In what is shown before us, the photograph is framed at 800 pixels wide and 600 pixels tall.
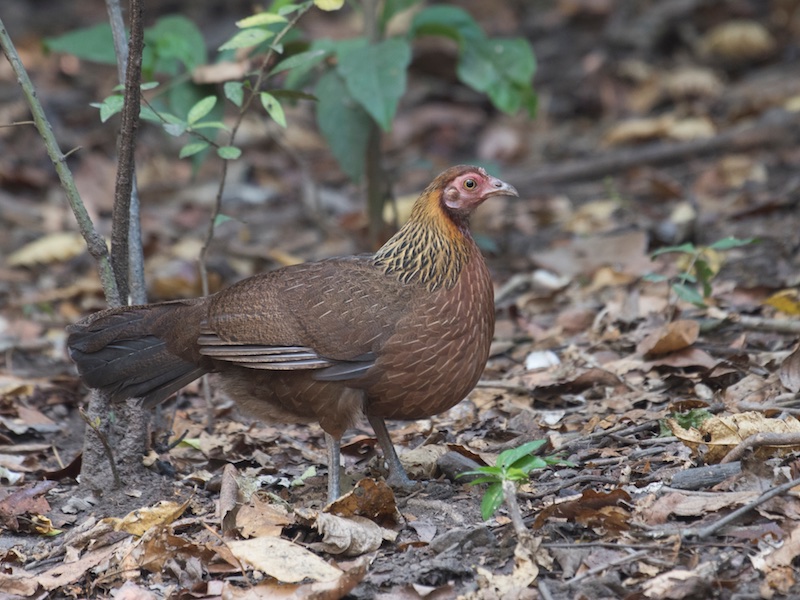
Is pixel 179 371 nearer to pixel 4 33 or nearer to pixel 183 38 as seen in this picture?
pixel 4 33

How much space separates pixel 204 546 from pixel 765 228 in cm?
475

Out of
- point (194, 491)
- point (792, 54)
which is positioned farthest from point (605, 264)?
point (792, 54)

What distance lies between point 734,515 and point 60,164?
2.93 m

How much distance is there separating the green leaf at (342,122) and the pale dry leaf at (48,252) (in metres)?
2.59

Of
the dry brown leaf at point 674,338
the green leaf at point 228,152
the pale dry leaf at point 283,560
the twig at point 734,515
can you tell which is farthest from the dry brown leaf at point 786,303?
the pale dry leaf at point 283,560

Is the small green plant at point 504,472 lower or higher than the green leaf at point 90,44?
lower

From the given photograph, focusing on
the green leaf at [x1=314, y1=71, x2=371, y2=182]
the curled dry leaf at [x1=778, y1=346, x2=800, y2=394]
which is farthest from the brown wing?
the green leaf at [x1=314, y1=71, x2=371, y2=182]

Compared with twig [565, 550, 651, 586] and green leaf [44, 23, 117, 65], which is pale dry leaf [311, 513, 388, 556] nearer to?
twig [565, 550, 651, 586]

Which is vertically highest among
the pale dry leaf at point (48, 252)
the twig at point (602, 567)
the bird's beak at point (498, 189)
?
the bird's beak at point (498, 189)

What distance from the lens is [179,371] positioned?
4.59 m

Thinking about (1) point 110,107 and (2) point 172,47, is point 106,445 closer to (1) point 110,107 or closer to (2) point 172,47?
(1) point 110,107

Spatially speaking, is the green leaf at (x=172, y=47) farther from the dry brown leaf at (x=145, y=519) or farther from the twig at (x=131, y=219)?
the dry brown leaf at (x=145, y=519)

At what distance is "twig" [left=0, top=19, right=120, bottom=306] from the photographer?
4270mm

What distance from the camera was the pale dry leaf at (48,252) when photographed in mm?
8148
